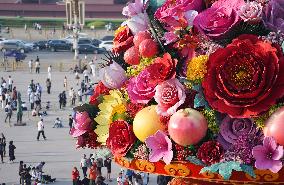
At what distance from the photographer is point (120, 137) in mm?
4395

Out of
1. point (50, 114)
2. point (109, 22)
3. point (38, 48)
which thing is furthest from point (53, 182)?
point (109, 22)

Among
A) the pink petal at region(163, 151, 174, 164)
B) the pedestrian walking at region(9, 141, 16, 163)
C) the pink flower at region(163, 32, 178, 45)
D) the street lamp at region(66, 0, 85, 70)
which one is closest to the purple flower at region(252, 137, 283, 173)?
the pink petal at region(163, 151, 174, 164)

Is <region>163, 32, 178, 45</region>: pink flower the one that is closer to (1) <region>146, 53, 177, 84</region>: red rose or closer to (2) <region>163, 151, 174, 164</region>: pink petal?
(1) <region>146, 53, 177, 84</region>: red rose

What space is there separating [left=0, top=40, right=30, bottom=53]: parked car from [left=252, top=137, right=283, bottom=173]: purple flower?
141ft

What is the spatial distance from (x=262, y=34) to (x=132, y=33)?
114cm

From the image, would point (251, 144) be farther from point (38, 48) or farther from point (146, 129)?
point (38, 48)

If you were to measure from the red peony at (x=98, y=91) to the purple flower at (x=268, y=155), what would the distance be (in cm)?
153

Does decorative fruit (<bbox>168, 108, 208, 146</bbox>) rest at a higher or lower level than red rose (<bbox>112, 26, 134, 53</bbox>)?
lower

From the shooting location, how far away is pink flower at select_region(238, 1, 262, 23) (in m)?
4.14

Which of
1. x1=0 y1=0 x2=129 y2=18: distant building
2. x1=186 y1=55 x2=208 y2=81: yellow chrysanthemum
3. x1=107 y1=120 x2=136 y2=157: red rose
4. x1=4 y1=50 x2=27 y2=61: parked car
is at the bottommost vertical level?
x1=0 y1=0 x2=129 y2=18: distant building

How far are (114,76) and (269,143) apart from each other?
4.63 ft

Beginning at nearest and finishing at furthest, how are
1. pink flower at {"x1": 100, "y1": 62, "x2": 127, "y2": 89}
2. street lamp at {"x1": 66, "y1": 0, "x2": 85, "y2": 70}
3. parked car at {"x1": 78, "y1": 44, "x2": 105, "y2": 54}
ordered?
1. pink flower at {"x1": 100, "y1": 62, "x2": 127, "y2": 89}
2. street lamp at {"x1": 66, "y1": 0, "x2": 85, "y2": 70}
3. parked car at {"x1": 78, "y1": 44, "x2": 105, "y2": 54}

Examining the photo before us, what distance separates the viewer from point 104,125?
4.77 meters

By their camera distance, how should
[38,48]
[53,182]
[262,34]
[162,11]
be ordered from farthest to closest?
[38,48], [53,182], [162,11], [262,34]
